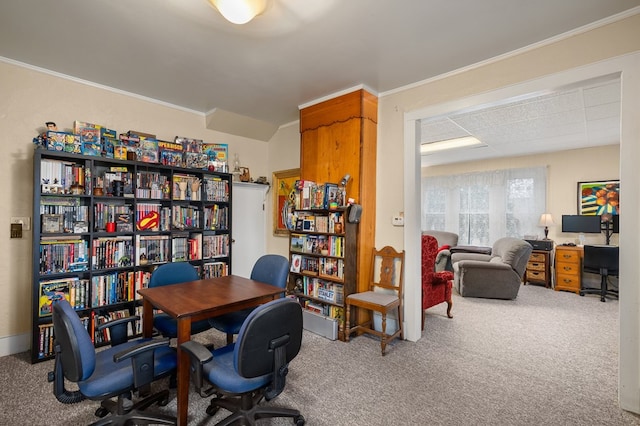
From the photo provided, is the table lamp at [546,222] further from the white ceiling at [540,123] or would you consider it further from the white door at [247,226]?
the white door at [247,226]

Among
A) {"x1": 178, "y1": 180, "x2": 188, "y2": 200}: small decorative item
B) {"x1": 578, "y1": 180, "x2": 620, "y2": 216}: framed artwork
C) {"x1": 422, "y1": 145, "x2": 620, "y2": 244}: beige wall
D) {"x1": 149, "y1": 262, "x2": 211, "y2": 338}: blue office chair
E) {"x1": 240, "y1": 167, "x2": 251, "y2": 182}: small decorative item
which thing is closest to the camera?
{"x1": 149, "y1": 262, "x2": 211, "y2": 338}: blue office chair

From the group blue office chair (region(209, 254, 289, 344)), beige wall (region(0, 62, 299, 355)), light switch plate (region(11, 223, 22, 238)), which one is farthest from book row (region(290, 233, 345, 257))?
light switch plate (region(11, 223, 22, 238))

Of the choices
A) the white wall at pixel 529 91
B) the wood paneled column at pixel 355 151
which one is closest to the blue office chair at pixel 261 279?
the wood paneled column at pixel 355 151

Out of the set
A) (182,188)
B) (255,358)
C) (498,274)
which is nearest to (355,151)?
(182,188)

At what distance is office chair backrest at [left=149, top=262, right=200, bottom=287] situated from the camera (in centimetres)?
267

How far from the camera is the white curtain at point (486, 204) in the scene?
647 centimetres

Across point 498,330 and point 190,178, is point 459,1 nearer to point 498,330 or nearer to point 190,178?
point 190,178

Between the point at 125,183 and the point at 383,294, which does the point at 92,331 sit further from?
the point at 383,294

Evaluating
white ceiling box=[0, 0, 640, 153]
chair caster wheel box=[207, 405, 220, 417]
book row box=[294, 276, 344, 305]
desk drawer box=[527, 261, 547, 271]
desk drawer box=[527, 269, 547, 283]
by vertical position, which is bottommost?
chair caster wheel box=[207, 405, 220, 417]

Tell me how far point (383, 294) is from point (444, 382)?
1063mm

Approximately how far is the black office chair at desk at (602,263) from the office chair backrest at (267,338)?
579 centimetres

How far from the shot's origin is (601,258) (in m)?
4.98

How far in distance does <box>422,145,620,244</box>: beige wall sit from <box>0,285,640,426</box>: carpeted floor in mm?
2955

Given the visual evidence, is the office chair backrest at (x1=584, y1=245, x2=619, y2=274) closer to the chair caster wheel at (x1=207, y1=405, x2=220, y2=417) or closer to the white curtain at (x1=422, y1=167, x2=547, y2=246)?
the white curtain at (x1=422, y1=167, x2=547, y2=246)
